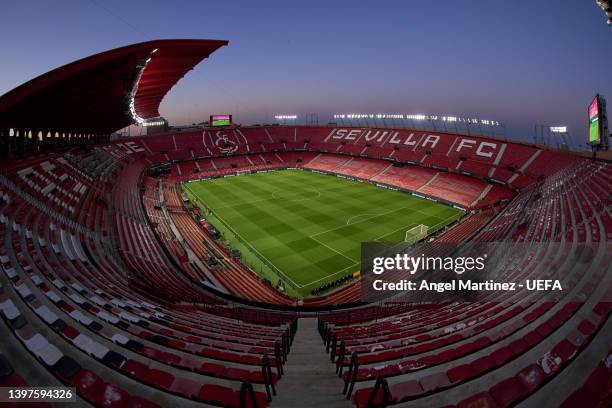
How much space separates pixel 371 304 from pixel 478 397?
1260 cm

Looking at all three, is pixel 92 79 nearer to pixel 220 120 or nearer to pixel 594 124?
pixel 594 124

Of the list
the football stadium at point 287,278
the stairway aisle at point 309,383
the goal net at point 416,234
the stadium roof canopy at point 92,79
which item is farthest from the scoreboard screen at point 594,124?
the stairway aisle at point 309,383

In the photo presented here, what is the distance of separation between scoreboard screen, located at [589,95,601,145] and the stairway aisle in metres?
32.0

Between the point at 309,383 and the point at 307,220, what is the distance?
26.4 m

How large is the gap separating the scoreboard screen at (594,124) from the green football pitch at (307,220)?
13.0 m

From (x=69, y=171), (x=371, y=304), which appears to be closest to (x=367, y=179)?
(x=371, y=304)

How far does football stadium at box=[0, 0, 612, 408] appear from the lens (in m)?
4.53

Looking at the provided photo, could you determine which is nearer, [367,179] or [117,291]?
[117,291]

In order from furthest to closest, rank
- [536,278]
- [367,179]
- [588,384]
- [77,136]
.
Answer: [367,179]
[77,136]
[536,278]
[588,384]

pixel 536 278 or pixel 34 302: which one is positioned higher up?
pixel 34 302

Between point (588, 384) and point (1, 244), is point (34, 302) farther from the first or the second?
point (588, 384)

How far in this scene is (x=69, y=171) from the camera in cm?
2498

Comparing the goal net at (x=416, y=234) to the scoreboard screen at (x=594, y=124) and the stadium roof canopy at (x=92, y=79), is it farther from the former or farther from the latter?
the stadium roof canopy at (x=92, y=79)

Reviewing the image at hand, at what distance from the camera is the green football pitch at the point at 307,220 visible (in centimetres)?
2286
